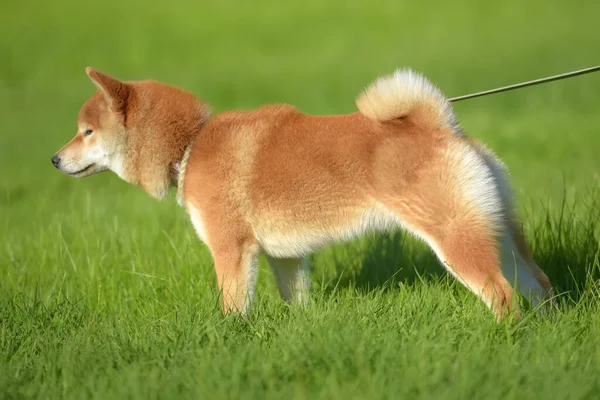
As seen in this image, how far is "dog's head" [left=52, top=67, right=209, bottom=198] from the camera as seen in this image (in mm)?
5211

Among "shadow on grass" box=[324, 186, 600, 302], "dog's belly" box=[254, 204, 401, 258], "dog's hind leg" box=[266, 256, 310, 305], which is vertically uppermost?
"dog's belly" box=[254, 204, 401, 258]

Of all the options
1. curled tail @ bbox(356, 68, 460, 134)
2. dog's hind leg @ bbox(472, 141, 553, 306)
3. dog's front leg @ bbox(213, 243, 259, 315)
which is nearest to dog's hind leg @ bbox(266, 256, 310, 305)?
dog's front leg @ bbox(213, 243, 259, 315)

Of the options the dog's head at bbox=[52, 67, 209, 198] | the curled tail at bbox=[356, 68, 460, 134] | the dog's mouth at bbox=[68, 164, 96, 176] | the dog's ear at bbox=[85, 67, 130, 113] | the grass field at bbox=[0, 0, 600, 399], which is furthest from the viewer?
the dog's mouth at bbox=[68, 164, 96, 176]

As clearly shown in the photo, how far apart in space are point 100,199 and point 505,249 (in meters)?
6.28

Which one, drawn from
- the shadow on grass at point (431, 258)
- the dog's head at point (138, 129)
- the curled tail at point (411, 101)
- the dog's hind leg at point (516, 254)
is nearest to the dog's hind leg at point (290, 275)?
the shadow on grass at point (431, 258)

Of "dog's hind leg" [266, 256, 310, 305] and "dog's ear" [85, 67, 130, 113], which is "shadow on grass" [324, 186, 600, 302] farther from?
"dog's ear" [85, 67, 130, 113]

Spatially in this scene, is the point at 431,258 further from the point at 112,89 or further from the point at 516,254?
the point at 112,89

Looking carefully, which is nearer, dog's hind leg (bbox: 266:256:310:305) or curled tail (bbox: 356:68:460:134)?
curled tail (bbox: 356:68:460:134)

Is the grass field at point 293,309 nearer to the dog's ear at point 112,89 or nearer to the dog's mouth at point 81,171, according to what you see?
the dog's mouth at point 81,171

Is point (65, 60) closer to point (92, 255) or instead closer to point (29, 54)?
point (29, 54)

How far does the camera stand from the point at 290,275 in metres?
5.35

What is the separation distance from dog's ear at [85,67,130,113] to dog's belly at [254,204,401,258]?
1.27 meters

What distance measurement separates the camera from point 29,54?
19625 millimetres

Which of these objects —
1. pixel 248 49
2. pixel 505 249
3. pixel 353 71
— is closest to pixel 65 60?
pixel 248 49
